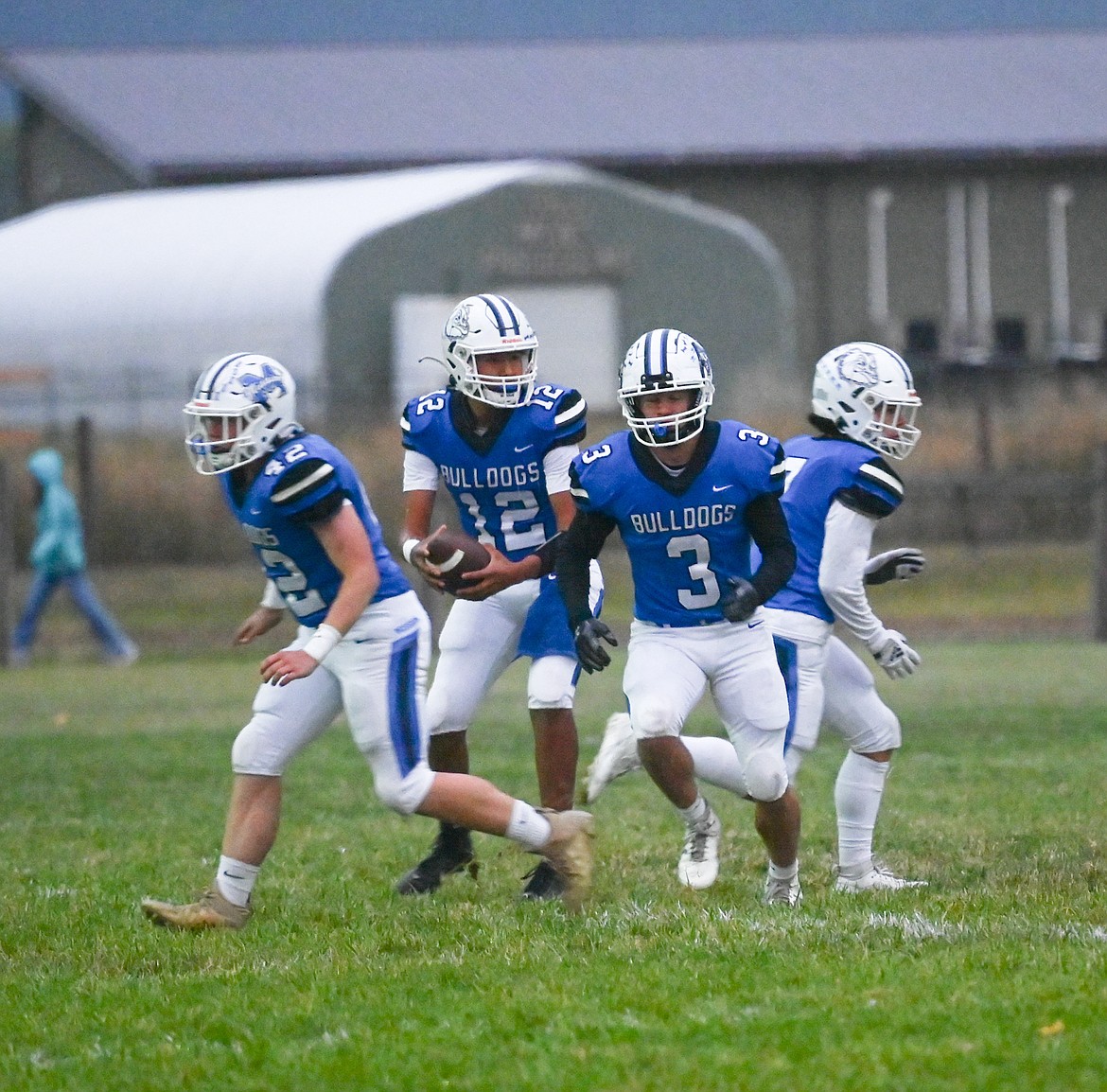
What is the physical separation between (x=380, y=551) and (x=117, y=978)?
1.40 m

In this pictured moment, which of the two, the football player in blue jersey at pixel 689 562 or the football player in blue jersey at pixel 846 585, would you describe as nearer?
the football player in blue jersey at pixel 689 562

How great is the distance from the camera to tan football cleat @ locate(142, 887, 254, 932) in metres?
5.72

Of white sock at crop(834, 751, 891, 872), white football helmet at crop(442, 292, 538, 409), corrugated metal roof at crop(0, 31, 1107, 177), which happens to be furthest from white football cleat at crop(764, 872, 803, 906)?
corrugated metal roof at crop(0, 31, 1107, 177)

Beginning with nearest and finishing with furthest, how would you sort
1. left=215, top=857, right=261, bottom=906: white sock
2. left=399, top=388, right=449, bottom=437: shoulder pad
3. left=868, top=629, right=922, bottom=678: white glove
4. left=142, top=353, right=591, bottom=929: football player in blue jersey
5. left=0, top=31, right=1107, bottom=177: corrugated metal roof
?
left=142, top=353, right=591, bottom=929: football player in blue jersey → left=215, top=857, right=261, bottom=906: white sock → left=868, top=629, right=922, bottom=678: white glove → left=399, top=388, right=449, bottom=437: shoulder pad → left=0, top=31, right=1107, bottom=177: corrugated metal roof

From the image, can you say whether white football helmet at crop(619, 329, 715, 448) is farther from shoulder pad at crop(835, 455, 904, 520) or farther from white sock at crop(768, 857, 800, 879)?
white sock at crop(768, 857, 800, 879)

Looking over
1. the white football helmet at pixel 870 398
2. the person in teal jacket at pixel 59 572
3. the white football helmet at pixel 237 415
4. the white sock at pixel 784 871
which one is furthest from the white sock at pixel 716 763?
the person in teal jacket at pixel 59 572

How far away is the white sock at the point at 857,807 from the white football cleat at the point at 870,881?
0.08 feet

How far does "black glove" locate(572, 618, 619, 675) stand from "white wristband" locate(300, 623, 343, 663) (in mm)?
710

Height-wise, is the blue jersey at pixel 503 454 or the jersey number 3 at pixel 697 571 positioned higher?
the blue jersey at pixel 503 454

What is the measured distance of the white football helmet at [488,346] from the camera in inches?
250

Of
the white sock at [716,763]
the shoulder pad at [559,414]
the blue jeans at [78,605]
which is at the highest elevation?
the shoulder pad at [559,414]

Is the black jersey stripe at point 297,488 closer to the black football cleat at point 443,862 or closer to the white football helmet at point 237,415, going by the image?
the white football helmet at point 237,415

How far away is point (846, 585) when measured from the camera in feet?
19.8

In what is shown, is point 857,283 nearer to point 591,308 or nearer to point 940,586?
point 591,308
